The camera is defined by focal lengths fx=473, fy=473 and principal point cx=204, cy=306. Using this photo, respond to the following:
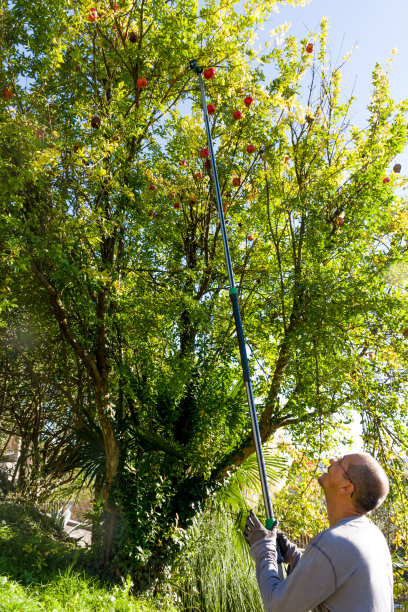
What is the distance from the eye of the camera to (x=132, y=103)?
15.9 feet

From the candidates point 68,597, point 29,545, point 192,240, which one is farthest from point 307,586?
point 192,240

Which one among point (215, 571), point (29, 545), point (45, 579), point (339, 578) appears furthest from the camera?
point (215, 571)

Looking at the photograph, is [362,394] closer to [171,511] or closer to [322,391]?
[322,391]

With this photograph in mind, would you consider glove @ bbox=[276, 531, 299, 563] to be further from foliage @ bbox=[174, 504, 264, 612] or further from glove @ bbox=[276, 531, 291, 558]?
foliage @ bbox=[174, 504, 264, 612]

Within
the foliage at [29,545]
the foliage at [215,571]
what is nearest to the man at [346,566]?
the foliage at [29,545]

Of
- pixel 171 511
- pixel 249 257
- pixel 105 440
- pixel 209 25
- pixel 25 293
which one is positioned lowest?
pixel 171 511

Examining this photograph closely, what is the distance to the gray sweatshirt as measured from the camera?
4.71 ft

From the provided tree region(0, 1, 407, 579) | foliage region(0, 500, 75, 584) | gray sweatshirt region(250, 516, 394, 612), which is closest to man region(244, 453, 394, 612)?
gray sweatshirt region(250, 516, 394, 612)

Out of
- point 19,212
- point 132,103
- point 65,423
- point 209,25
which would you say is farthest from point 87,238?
point 65,423

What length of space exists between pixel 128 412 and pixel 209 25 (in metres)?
4.45

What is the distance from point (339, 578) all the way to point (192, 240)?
17.0 feet

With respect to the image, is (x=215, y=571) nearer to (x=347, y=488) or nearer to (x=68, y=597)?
(x=68, y=597)

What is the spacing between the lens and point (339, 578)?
1.44 m

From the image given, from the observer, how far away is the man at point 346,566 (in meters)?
1.44
